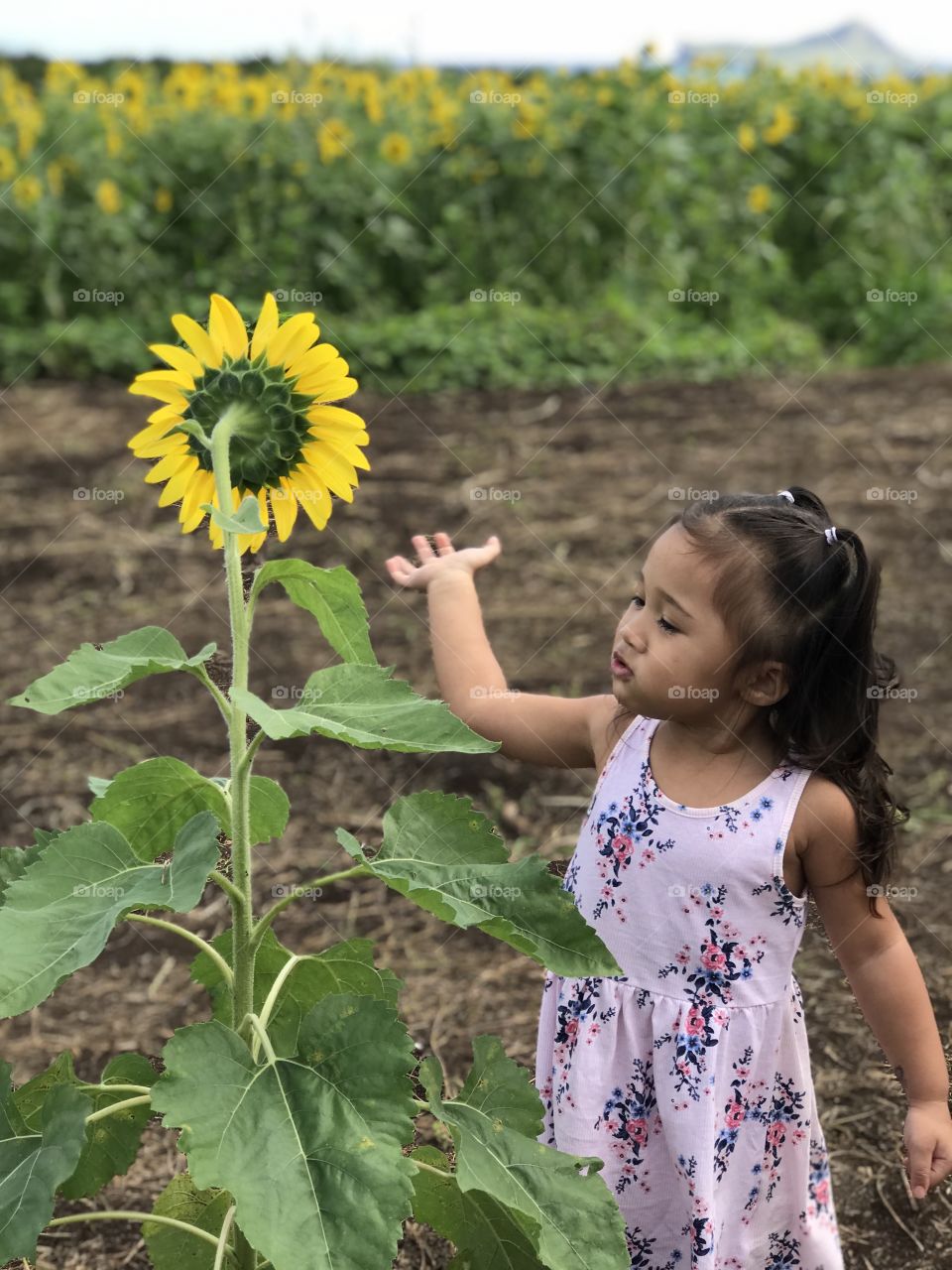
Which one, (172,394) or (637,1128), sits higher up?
(172,394)

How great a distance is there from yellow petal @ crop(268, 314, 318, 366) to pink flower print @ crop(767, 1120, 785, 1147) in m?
1.10

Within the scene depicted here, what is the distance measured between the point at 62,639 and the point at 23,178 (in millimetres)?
4490

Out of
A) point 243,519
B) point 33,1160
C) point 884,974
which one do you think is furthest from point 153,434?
point 884,974

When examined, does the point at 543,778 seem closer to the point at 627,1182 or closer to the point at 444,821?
the point at 627,1182

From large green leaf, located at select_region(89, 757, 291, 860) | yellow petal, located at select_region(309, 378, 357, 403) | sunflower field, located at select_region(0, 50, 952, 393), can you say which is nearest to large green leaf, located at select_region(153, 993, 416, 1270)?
large green leaf, located at select_region(89, 757, 291, 860)

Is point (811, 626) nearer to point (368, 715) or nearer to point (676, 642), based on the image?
point (676, 642)

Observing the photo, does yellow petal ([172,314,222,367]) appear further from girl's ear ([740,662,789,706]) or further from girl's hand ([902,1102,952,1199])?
girl's hand ([902,1102,952,1199])

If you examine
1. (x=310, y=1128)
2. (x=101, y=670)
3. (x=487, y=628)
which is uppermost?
(x=487, y=628)

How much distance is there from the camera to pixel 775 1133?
1845 millimetres

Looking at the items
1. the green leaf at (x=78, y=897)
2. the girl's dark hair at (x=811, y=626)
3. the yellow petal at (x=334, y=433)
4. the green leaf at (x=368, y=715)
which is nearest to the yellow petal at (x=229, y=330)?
the yellow petal at (x=334, y=433)

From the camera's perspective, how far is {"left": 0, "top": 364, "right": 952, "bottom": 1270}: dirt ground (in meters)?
2.64

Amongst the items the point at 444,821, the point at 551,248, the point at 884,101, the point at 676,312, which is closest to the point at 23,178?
the point at 551,248

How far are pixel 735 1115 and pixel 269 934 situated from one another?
0.62m

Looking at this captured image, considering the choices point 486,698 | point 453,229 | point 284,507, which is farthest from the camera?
Answer: point 453,229
